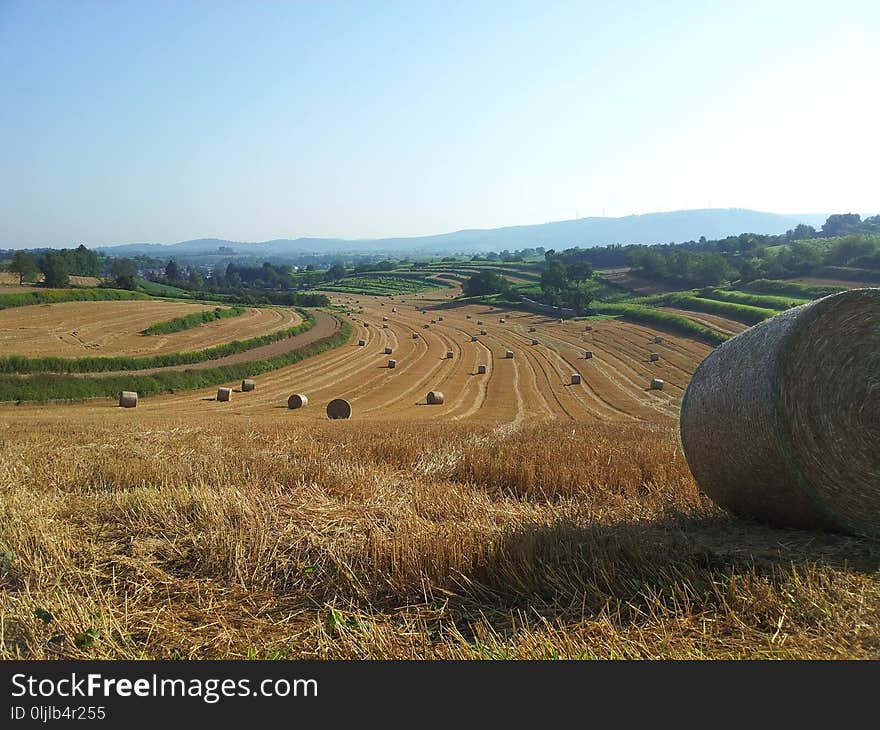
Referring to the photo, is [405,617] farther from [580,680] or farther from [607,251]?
[607,251]

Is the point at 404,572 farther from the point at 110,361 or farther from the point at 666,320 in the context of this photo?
the point at 666,320

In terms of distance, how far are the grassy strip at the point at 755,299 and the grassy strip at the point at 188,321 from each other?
190ft

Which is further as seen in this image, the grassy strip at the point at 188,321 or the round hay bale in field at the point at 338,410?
the grassy strip at the point at 188,321

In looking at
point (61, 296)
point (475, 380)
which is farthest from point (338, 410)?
point (61, 296)

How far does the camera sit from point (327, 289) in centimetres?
15750

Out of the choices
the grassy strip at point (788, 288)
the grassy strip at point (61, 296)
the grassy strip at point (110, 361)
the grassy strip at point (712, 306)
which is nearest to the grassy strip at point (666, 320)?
the grassy strip at point (712, 306)

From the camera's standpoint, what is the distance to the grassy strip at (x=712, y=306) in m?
69.1

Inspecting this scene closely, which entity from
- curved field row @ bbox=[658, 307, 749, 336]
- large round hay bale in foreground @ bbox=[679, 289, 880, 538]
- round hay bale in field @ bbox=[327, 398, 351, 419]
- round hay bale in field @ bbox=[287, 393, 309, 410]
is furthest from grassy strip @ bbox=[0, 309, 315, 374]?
curved field row @ bbox=[658, 307, 749, 336]

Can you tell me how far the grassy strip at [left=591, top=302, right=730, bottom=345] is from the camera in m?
64.4

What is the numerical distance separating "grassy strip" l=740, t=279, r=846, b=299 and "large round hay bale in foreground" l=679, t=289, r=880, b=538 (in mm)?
72356

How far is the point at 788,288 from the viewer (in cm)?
8006

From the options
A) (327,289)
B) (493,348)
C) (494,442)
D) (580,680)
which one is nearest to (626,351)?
(493,348)

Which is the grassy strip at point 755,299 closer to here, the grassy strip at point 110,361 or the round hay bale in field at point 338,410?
the round hay bale in field at point 338,410

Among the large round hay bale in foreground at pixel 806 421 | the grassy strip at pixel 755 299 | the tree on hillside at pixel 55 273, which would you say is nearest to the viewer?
the large round hay bale in foreground at pixel 806 421
